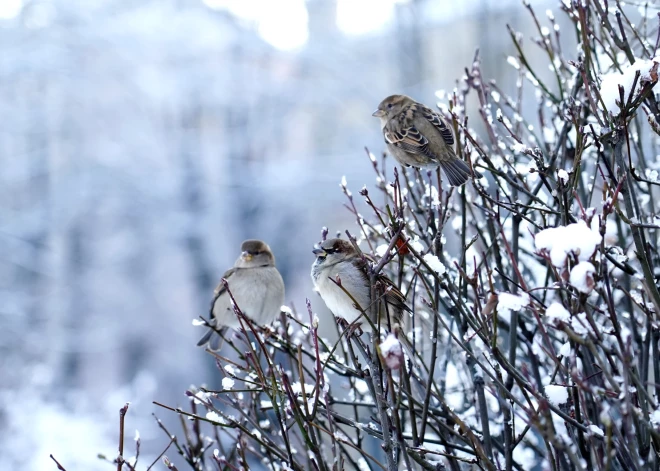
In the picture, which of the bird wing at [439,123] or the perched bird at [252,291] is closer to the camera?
the bird wing at [439,123]

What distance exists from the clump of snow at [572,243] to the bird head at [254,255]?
186 cm

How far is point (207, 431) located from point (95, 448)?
1.10 m

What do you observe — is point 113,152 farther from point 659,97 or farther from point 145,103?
point 659,97

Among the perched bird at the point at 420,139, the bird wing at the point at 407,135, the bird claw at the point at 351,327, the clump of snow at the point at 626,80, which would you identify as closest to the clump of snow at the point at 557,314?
the bird claw at the point at 351,327

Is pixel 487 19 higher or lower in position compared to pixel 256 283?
higher

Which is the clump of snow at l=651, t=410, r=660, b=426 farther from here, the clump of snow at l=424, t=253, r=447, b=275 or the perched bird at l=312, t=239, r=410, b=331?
the perched bird at l=312, t=239, r=410, b=331

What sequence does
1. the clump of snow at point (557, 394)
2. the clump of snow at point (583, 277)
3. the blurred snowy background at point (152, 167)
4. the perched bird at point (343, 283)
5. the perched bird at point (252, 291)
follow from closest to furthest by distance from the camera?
1. the clump of snow at point (583, 277)
2. the clump of snow at point (557, 394)
3. the perched bird at point (343, 283)
4. the perched bird at point (252, 291)
5. the blurred snowy background at point (152, 167)

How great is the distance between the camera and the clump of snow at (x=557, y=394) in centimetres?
119

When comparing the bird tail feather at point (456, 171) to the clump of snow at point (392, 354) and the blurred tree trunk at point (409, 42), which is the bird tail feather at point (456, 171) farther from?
the blurred tree trunk at point (409, 42)

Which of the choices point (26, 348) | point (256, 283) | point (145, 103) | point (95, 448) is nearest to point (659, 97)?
point (256, 283)

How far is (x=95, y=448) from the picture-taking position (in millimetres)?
6355

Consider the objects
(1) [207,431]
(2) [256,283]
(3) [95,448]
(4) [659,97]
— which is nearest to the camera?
(4) [659,97]

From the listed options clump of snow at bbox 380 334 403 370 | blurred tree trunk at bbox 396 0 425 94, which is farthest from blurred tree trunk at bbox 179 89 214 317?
clump of snow at bbox 380 334 403 370

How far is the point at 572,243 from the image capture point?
0.96 metres
